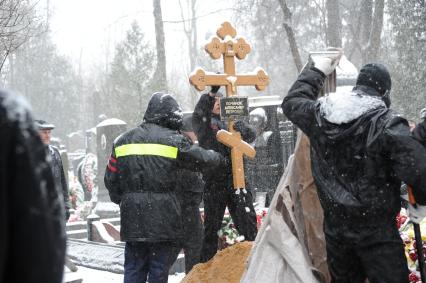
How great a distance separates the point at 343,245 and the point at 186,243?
2.62m

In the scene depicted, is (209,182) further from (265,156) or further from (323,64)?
(265,156)

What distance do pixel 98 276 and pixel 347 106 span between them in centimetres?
494

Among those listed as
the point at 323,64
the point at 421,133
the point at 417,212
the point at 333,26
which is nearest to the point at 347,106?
the point at 421,133

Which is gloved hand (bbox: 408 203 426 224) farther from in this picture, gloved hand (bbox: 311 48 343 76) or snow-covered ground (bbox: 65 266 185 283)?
snow-covered ground (bbox: 65 266 185 283)

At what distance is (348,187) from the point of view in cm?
319

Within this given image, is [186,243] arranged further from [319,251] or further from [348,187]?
[348,187]

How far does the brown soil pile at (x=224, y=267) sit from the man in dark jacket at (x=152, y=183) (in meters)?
0.66

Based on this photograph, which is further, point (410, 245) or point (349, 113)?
point (410, 245)

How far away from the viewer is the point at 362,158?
315 centimetres

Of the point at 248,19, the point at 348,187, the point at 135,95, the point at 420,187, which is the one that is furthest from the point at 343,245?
the point at 135,95

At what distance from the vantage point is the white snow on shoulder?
3176mm

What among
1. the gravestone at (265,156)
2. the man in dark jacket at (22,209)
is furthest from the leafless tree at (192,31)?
the man in dark jacket at (22,209)

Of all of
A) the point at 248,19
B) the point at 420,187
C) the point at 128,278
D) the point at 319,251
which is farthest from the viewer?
the point at 248,19

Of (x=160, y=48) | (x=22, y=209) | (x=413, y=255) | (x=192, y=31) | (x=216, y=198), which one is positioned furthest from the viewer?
(x=192, y=31)
